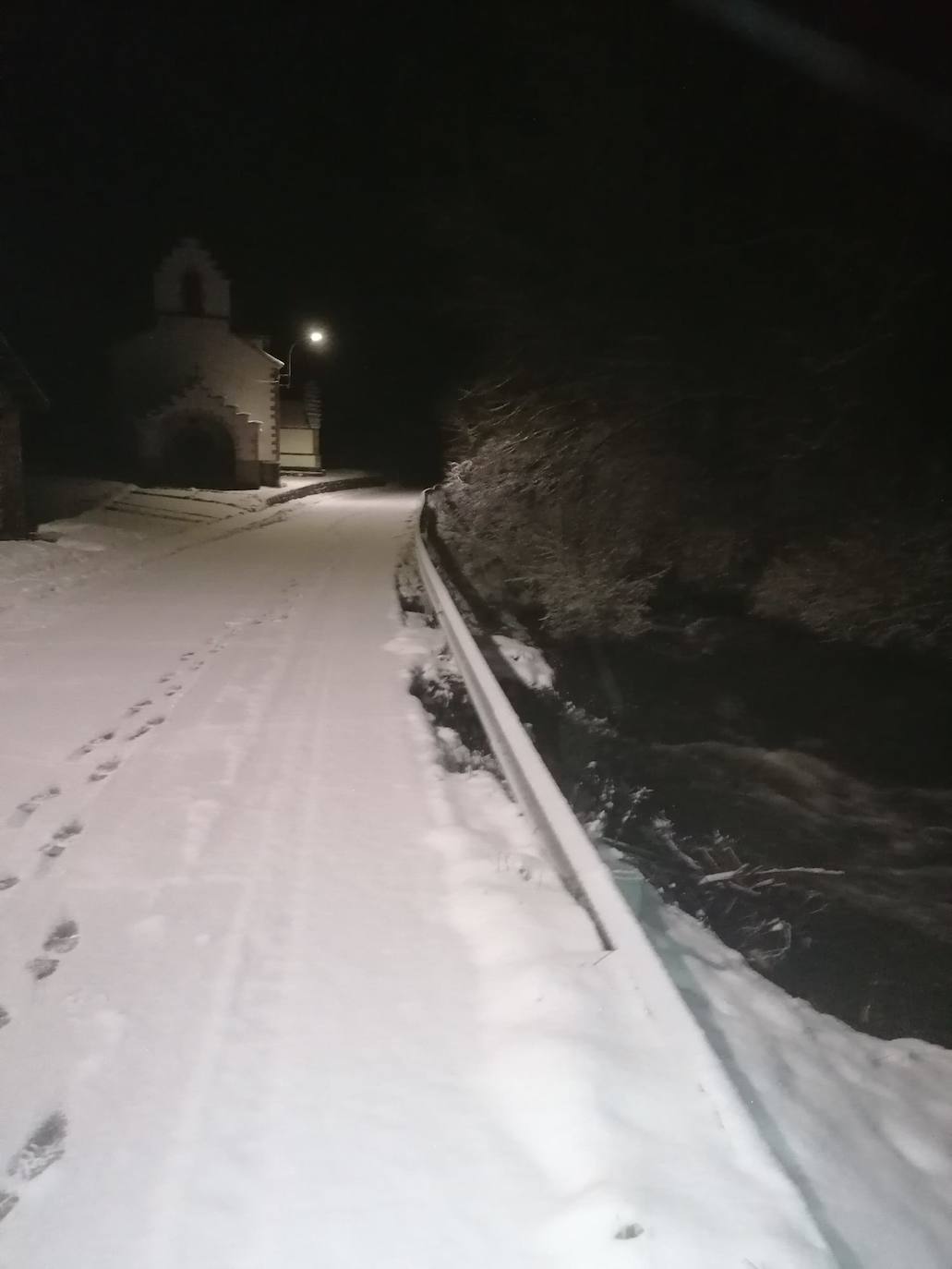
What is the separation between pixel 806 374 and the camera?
10805 mm

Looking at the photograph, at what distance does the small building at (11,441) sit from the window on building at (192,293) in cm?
1949

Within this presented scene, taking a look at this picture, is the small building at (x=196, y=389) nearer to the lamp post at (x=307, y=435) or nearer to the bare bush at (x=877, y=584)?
the lamp post at (x=307, y=435)

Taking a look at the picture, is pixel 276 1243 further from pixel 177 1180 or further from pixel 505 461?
pixel 505 461

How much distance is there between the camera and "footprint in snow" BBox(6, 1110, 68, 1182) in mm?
2613

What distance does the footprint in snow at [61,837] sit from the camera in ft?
15.2

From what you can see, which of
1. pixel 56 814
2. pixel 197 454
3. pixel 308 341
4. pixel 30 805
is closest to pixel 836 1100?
pixel 56 814

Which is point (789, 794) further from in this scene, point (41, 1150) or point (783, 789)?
point (41, 1150)

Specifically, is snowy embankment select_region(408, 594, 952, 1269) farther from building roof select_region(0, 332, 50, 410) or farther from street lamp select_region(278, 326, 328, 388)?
street lamp select_region(278, 326, 328, 388)

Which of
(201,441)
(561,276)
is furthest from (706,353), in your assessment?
(201,441)

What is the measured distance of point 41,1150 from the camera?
270cm

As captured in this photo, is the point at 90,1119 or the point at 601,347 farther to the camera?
the point at 601,347

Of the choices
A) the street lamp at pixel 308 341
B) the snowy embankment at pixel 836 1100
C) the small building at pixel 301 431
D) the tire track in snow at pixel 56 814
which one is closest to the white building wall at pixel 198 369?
the street lamp at pixel 308 341

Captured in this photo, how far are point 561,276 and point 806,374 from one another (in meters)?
3.83

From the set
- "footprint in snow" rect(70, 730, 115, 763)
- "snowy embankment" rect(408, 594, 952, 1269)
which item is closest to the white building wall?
"footprint in snow" rect(70, 730, 115, 763)
